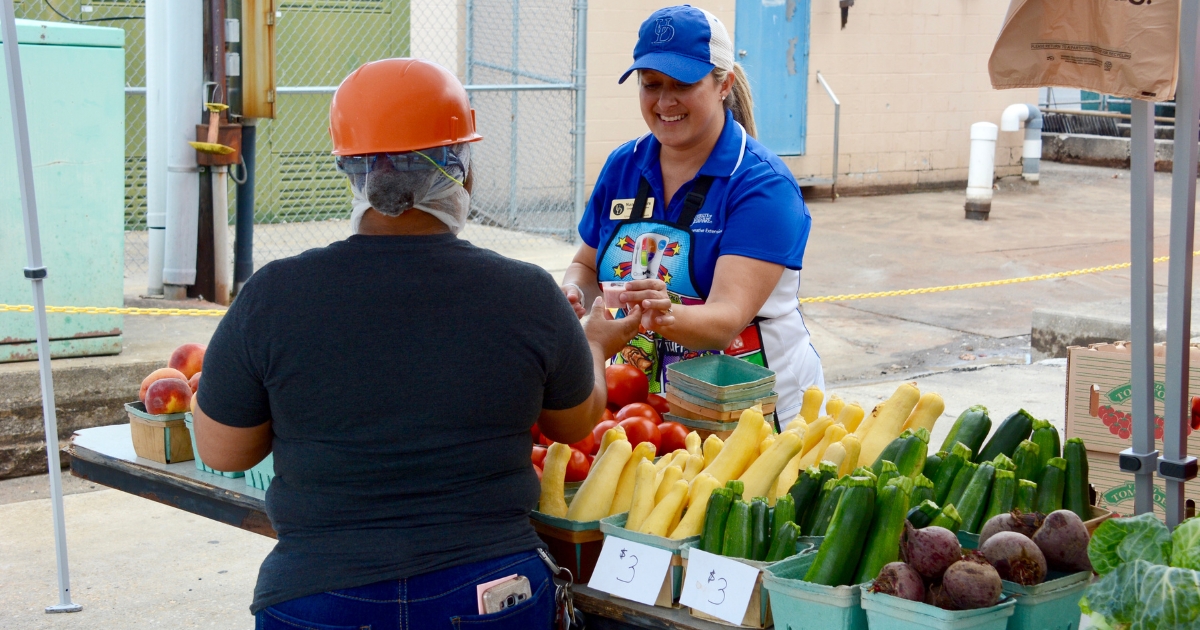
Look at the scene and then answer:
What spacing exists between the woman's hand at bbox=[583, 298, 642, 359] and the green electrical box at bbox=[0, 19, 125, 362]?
3995 millimetres

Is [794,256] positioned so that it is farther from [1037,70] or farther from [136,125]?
[136,125]

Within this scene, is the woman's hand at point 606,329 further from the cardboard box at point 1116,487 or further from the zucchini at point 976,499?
the cardboard box at point 1116,487

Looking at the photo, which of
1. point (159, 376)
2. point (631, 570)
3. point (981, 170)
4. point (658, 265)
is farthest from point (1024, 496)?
point (981, 170)

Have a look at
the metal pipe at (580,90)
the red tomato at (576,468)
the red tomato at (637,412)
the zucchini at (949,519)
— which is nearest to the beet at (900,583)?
the zucchini at (949,519)

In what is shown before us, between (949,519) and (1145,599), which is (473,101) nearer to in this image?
(949,519)

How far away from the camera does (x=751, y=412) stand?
8.10 ft

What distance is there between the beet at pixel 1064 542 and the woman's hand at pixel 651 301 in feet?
3.80

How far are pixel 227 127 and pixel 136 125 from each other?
3.64 meters

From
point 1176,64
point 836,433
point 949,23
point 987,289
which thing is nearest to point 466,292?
point 836,433

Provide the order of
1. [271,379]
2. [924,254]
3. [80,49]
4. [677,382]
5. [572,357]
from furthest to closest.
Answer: [924,254] → [80,49] → [677,382] → [572,357] → [271,379]

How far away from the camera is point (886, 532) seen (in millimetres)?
1964

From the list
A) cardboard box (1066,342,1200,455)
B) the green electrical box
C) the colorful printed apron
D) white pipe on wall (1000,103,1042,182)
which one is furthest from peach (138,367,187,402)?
white pipe on wall (1000,103,1042,182)

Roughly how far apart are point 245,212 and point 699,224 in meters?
5.07

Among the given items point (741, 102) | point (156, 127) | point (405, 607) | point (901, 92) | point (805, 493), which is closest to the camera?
point (405, 607)
